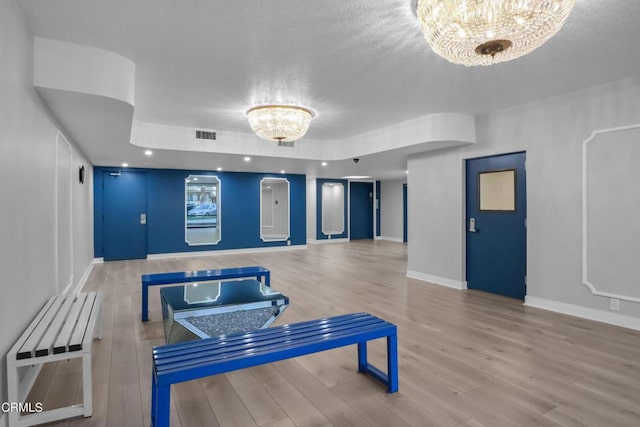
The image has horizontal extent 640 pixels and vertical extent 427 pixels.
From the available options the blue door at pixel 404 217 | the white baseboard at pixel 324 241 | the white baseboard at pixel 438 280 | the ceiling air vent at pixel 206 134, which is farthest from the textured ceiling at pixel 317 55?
the blue door at pixel 404 217

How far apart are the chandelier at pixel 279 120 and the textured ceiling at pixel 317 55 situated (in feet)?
0.52

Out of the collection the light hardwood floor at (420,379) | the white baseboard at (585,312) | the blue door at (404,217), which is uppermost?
the blue door at (404,217)

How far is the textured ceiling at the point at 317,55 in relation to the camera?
98.0 inches

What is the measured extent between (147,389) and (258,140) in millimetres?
5110

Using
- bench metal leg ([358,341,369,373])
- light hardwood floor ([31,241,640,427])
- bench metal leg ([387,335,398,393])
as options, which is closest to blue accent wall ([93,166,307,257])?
light hardwood floor ([31,241,640,427])

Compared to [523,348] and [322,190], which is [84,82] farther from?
[322,190]

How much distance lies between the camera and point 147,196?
29.2 feet

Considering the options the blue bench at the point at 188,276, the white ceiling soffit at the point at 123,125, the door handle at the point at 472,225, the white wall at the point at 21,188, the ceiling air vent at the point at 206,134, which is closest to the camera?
the white wall at the point at 21,188

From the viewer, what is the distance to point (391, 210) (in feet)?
44.7

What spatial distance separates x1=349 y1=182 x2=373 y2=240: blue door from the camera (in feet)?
44.1

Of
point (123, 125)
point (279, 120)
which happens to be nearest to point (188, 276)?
point (123, 125)

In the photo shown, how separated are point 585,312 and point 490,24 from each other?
3761 mm

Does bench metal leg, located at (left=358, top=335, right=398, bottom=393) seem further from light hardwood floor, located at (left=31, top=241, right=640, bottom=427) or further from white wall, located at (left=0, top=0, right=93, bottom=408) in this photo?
white wall, located at (left=0, top=0, right=93, bottom=408)

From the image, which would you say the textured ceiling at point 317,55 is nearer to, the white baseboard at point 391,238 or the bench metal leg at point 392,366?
the bench metal leg at point 392,366
